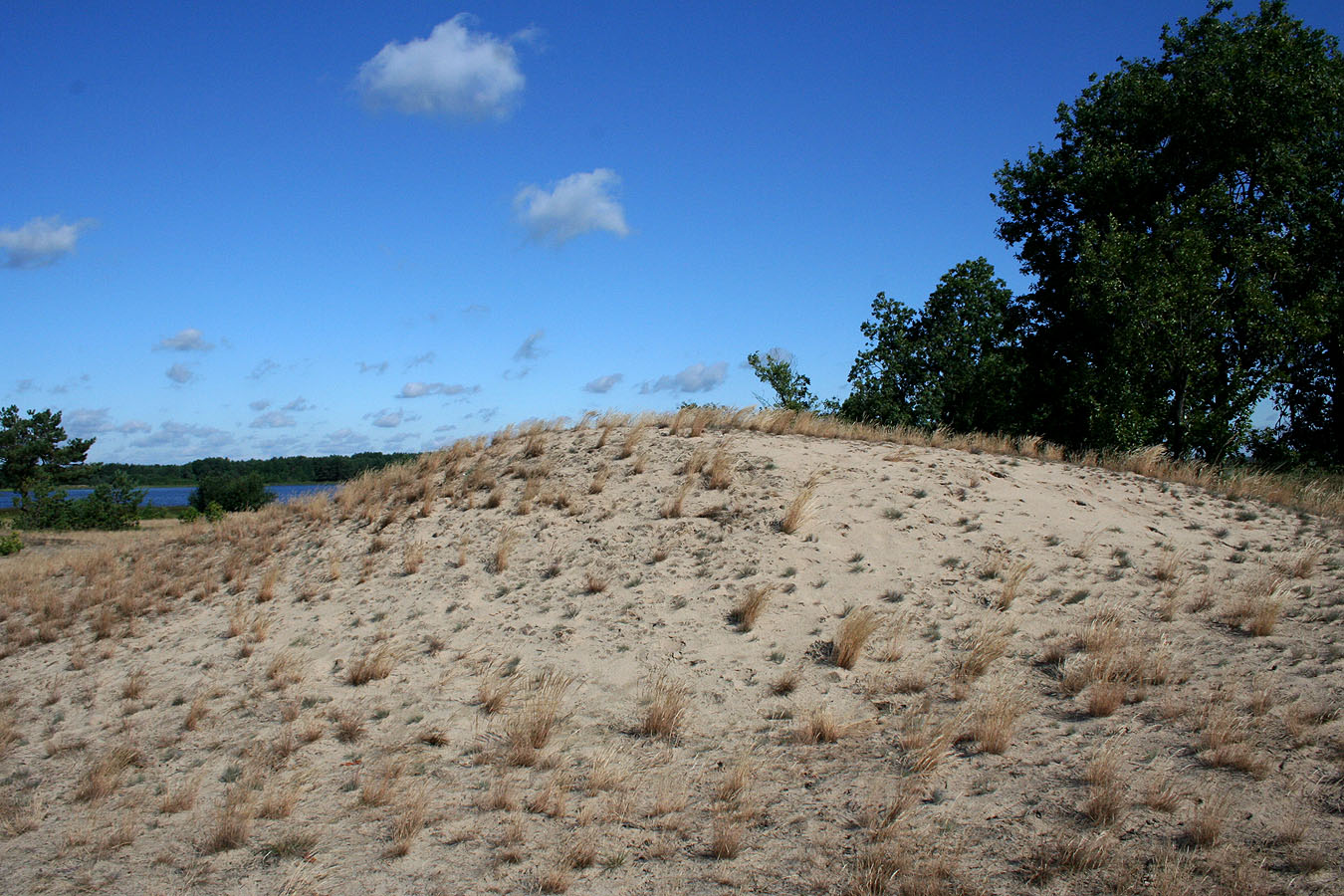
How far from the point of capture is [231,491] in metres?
63.0

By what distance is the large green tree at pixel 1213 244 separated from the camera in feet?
63.7

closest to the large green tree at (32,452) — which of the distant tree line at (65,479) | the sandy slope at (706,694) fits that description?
the distant tree line at (65,479)

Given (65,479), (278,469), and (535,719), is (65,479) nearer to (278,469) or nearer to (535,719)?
(278,469)

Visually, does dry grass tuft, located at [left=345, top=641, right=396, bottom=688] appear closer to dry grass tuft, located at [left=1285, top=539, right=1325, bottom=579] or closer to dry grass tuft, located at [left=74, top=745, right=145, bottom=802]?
dry grass tuft, located at [left=74, top=745, right=145, bottom=802]

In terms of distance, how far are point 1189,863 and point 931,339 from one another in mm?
20586

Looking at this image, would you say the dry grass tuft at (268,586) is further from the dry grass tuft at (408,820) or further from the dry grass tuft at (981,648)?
the dry grass tuft at (981,648)

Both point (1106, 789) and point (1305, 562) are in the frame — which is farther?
point (1305, 562)

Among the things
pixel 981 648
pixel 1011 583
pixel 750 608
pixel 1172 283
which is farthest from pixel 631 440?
pixel 1172 283

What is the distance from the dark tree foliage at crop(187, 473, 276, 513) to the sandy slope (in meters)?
50.5

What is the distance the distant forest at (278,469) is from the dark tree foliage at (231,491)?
2.87 feet

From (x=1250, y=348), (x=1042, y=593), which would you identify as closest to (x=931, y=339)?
(x=1250, y=348)

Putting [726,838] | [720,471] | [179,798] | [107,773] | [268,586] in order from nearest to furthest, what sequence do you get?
[726,838] → [179,798] → [107,773] → [268,586] → [720,471]

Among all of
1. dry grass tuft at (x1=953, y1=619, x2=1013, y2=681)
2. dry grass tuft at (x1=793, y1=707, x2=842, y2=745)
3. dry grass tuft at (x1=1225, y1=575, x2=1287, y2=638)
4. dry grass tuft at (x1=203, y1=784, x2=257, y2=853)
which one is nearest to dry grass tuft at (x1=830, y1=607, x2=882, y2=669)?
dry grass tuft at (x1=953, y1=619, x2=1013, y2=681)

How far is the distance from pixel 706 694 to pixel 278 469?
194 feet
